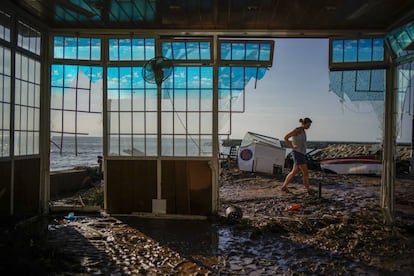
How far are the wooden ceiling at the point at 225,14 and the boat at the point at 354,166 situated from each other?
316 inches

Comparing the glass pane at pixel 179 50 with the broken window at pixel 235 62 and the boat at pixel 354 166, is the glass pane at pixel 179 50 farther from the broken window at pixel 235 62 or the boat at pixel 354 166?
the boat at pixel 354 166

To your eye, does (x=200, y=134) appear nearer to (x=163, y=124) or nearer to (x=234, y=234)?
(x=163, y=124)

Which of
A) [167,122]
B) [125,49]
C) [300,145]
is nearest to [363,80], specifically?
[300,145]

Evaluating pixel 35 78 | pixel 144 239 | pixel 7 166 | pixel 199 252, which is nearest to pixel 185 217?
pixel 144 239

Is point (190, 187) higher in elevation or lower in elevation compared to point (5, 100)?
lower

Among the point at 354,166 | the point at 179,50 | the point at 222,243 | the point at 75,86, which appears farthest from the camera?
the point at 354,166

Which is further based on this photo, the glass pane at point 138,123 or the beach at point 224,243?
the glass pane at point 138,123

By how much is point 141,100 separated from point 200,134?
1.05 meters

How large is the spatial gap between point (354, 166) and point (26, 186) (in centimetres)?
1051

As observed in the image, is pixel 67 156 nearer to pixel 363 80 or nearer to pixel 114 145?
pixel 114 145

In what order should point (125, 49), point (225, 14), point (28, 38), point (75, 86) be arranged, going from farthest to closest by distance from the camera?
point (75, 86) → point (125, 49) → point (28, 38) → point (225, 14)

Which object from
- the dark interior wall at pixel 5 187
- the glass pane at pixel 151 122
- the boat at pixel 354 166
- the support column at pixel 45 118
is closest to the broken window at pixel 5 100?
the dark interior wall at pixel 5 187

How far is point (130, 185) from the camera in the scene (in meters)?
5.93

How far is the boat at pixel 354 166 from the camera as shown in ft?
41.3
